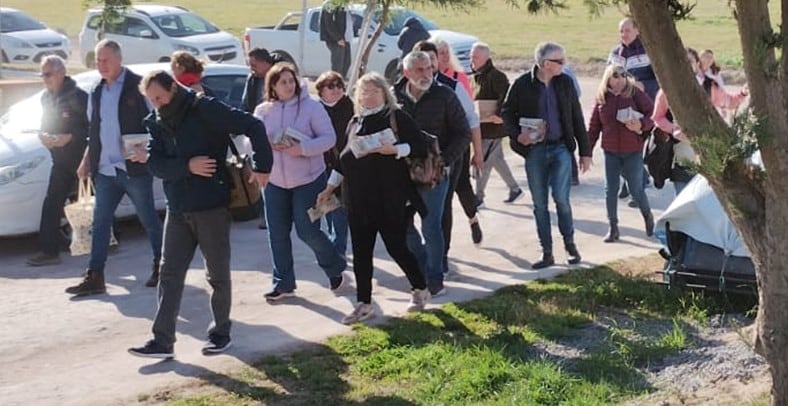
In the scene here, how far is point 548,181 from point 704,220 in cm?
188

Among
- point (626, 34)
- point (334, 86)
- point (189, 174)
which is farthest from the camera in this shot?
point (626, 34)

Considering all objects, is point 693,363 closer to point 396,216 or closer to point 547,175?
point 396,216

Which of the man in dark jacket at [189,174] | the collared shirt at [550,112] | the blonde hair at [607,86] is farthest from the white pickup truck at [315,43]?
the man in dark jacket at [189,174]

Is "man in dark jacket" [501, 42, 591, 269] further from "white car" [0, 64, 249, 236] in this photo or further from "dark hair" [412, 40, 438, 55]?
"white car" [0, 64, 249, 236]

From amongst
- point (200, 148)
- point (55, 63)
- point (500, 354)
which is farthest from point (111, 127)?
point (500, 354)

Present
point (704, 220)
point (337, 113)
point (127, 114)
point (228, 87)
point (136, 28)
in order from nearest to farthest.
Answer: point (704, 220)
point (127, 114)
point (337, 113)
point (228, 87)
point (136, 28)

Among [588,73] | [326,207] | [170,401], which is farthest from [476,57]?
[588,73]

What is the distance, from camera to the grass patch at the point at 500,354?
671 cm

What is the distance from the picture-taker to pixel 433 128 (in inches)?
353

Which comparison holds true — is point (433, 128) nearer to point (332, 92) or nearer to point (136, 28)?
point (332, 92)

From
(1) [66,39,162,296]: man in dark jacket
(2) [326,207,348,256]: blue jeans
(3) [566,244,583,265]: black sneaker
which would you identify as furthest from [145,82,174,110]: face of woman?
(3) [566,244,583,265]: black sneaker

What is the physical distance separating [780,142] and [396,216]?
11.2 feet

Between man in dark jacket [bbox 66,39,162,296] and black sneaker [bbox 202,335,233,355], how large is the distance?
1951mm

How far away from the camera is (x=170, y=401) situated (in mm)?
6770
